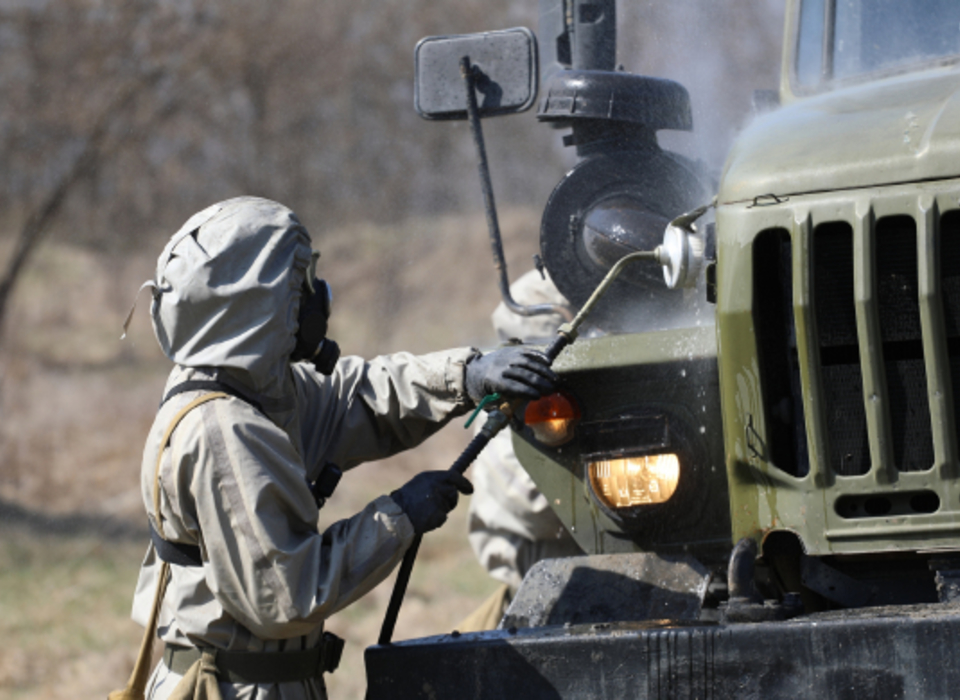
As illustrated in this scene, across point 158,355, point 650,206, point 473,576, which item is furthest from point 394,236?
point 650,206

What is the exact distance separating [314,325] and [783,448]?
101cm

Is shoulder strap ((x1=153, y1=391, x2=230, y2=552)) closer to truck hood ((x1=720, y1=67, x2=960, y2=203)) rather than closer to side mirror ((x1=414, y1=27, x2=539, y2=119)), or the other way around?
truck hood ((x1=720, y1=67, x2=960, y2=203))

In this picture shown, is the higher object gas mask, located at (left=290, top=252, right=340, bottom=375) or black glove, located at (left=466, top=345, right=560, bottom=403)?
gas mask, located at (left=290, top=252, right=340, bottom=375)

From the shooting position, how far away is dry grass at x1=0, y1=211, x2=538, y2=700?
7.07m

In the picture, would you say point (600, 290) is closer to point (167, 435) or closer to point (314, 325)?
point (314, 325)

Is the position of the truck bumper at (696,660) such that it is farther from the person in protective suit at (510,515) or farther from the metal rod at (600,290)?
the person in protective suit at (510,515)

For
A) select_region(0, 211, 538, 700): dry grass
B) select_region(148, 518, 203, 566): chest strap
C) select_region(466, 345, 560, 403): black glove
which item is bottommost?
select_region(0, 211, 538, 700): dry grass

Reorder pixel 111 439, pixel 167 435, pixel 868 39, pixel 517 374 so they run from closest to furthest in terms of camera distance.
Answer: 1. pixel 167 435
2. pixel 517 374
3. pixel 868 39
4. pixel 111 439

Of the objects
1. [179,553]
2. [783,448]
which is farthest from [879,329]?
[179,553]

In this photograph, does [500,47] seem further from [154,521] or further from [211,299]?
[154,521]

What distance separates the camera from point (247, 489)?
2.42 m

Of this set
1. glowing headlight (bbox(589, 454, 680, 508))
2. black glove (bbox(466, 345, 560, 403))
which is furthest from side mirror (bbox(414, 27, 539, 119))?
glowing headlight (bbox(589, 454, 680, 508))

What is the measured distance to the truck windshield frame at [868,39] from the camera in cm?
309

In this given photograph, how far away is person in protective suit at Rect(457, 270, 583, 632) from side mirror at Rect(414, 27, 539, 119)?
1.42m
